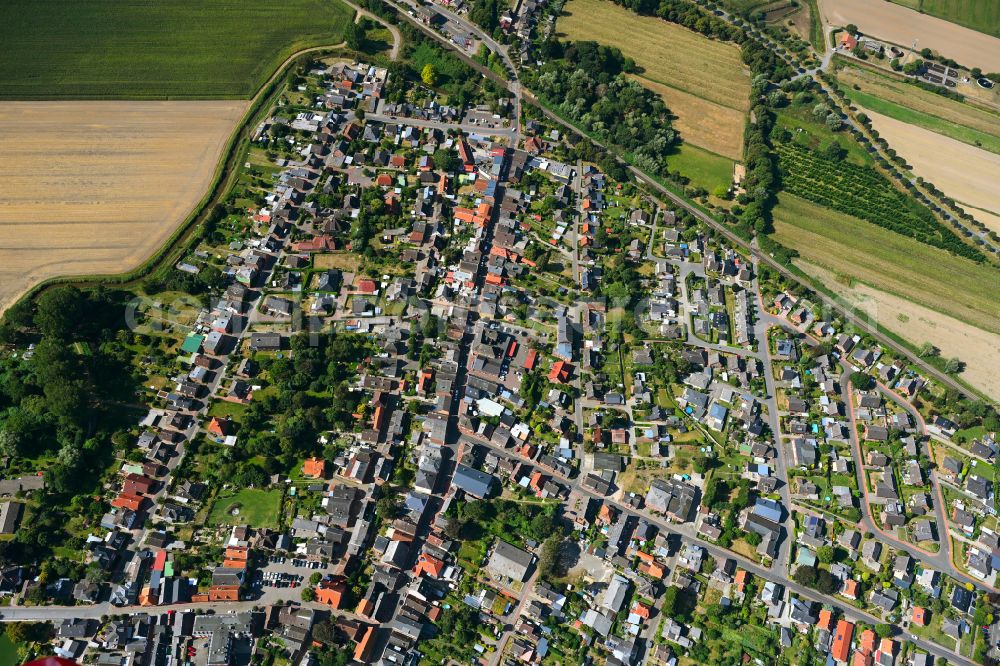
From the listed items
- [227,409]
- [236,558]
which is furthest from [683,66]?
[236,558]

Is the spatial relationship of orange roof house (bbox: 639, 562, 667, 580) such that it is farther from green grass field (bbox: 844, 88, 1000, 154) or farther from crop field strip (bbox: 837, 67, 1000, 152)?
crop field strip (bbox: 837, 67, 1000, 152)

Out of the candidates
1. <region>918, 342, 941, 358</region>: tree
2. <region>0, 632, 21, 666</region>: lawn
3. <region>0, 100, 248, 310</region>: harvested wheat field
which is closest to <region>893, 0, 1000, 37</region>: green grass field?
<region>918, 342, 941, 358</region>: tree

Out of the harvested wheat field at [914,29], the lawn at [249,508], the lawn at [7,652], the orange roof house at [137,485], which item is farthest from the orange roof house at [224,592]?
the harvested wheat field at [914,29]

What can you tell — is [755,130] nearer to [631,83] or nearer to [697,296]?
[631,83]

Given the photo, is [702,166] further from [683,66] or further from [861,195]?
[861,195]

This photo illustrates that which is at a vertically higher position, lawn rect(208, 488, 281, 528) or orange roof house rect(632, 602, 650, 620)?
orange roof house rect(632, 602, 650, 620)

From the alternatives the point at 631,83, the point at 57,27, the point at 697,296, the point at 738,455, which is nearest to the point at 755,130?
the point at 631,83
